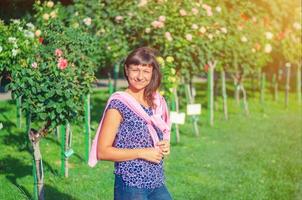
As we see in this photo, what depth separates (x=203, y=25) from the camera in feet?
40.9

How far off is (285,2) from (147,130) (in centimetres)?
1522

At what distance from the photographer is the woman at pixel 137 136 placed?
4.31m

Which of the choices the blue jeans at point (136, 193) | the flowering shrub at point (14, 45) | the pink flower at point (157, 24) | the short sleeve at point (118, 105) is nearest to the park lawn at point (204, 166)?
the flowering shrub at point (14, 45)

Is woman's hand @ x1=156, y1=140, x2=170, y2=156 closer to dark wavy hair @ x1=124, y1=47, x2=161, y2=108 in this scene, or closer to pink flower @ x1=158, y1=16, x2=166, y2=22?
dark wavy hair @ x1=124, y1=47, x2=161, y2=108

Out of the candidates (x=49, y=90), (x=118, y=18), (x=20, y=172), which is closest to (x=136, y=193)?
(x=49, y=90)

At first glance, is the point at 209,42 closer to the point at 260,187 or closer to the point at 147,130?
the point at 260,187

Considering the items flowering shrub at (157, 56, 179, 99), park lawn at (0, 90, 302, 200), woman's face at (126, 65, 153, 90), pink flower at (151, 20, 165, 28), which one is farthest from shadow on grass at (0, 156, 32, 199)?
woman's face at (126, 65, 153, 90)

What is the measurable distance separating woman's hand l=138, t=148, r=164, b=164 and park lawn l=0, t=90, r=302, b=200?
3587mm

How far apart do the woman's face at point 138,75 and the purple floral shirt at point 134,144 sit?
0.21m

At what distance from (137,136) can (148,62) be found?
544mm

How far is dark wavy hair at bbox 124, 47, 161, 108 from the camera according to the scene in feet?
14.6

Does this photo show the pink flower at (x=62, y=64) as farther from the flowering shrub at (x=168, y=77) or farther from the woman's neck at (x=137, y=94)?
the flowering shrub at (x=168, y=77)

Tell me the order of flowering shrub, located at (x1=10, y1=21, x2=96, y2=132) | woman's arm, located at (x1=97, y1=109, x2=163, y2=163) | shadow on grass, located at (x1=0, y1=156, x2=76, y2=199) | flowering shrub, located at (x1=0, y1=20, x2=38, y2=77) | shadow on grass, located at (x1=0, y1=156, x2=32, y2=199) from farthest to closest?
flowering shrub, located at (x1=0, y1=20, x2=38, y2=77) < shadow on grass, located at (x1=0, y1=156, x2=32, y2=199) < shadow on grass, located at (x1=0, y1=156, x2=76, y2=199) < flowering shrub, located at (x1=10, y1=21, x2=96, y2=132) < woman's arm, located at (x1=97, y1=109, x2=163, y2=163)

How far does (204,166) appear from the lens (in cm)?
1004
